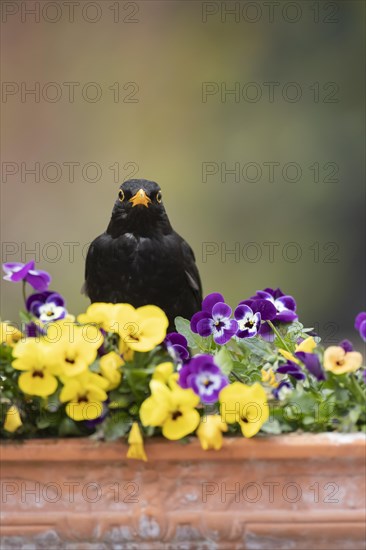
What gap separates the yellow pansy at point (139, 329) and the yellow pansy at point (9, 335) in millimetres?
187

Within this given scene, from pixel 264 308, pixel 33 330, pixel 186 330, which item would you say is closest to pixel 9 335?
pixel 33 330

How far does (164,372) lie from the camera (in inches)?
59.5

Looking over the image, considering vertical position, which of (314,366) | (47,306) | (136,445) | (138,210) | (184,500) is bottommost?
(184,500)

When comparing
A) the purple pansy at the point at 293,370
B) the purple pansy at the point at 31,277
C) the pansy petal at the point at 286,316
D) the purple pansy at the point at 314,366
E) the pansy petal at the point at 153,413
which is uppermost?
the purple pansy at the point at 31,277

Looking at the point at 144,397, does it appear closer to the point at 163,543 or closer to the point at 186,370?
the point at 186,370

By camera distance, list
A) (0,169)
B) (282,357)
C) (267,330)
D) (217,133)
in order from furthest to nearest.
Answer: (217,133) → (0,169) → (267,330) → (282,357)

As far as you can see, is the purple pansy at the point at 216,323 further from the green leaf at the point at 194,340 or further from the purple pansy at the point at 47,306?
the purple pansy at the point at 47,306

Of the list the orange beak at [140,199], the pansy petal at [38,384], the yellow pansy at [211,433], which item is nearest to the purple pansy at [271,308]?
the yellow pansy at [211,433]

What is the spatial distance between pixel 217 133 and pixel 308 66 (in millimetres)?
948

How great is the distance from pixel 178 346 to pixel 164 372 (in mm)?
270

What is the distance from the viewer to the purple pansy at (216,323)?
180cm

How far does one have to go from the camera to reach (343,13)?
24.5 feet

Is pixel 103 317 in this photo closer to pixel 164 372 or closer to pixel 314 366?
pixel 164 372

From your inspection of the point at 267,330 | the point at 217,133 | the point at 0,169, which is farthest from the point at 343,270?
the point at 267,330
